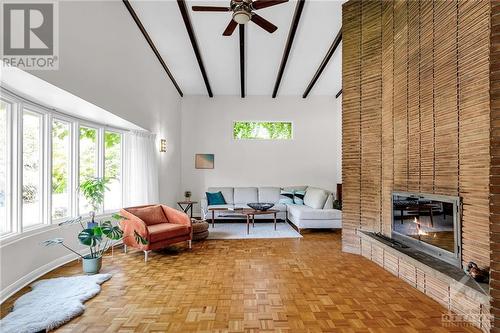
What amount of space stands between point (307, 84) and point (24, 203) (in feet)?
20.7

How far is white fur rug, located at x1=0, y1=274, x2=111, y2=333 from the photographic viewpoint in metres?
2.13

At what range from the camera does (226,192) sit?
7.21m

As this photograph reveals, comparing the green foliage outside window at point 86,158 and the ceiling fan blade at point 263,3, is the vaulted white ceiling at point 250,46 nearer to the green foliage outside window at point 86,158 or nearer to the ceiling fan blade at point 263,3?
the ceiling fan blade at point 263,3

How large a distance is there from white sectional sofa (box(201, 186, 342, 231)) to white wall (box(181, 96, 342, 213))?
0.45m

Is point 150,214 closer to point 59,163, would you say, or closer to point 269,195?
point 59,163

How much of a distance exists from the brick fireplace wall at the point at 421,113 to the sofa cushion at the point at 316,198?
5.55 ft

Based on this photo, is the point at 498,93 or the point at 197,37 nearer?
the point at 498,93

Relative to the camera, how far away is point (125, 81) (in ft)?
13.8

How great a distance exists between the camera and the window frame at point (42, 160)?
292cm

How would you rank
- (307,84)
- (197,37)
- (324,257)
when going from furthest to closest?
(307,84), (197,37), (324,257)

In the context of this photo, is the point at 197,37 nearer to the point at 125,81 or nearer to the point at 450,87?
the point at 125,81

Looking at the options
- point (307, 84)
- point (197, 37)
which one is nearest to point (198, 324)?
point (197, 37)

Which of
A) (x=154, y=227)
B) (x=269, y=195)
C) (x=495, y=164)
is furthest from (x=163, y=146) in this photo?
(x=495, y=164)

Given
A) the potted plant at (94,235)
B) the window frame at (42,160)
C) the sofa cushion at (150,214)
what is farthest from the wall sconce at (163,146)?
the potted plant at (94,235)
